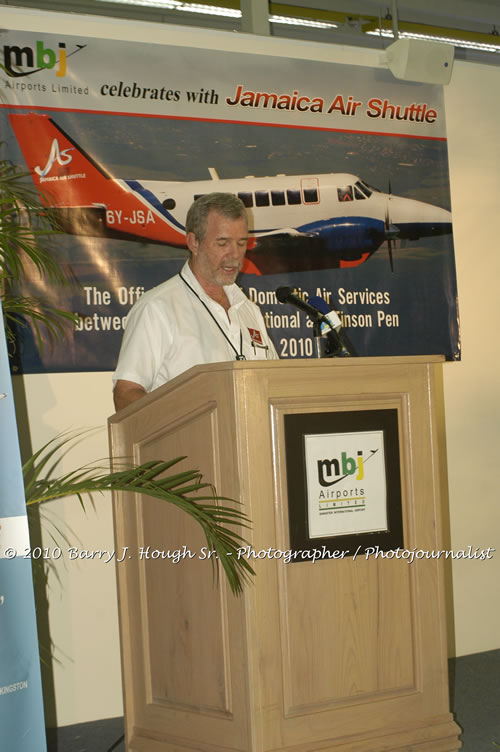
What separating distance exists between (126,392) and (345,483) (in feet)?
3.13

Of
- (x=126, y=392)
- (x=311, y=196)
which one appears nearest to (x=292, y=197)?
(x=311, y=196)

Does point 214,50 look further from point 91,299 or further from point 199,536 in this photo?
point 199,536

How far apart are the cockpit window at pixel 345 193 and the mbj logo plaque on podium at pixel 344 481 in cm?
213

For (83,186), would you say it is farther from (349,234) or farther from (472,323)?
(472,323)

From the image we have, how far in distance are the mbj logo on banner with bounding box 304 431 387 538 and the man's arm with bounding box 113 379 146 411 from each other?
2.74 feet

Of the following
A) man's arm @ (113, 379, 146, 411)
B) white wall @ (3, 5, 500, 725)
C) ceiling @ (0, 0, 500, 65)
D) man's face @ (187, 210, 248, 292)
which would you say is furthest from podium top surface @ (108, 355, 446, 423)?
ceiling @ (0, 0, 500, 65)

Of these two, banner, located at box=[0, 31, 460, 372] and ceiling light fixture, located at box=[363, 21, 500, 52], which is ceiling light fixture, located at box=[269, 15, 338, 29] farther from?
banner, located at box=[0, 31, 460, 372]

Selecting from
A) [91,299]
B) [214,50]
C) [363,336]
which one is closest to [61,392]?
[91,299]

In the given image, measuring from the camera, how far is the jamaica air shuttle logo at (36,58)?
143 inches

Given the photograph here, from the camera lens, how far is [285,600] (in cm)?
224

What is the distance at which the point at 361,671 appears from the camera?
7.64ft

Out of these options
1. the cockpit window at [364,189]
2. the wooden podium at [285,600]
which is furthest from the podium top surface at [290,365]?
the cockpit window at [364,189]

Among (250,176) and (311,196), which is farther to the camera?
(311,196)

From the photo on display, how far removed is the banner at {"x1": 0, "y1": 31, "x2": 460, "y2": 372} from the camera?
3.73 meters
